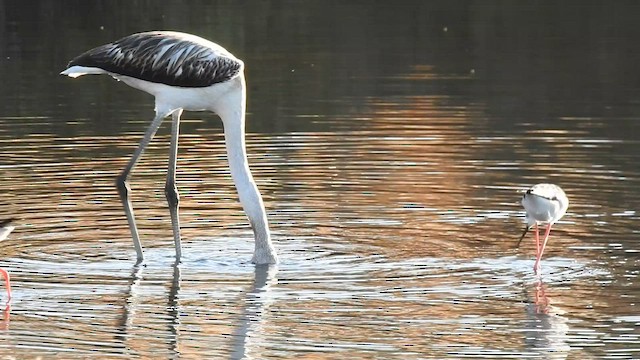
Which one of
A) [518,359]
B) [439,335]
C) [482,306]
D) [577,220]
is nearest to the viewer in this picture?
[518,359]

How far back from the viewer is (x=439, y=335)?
10.1 m

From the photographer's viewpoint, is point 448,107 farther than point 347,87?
No

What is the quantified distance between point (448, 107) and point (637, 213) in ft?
27.0

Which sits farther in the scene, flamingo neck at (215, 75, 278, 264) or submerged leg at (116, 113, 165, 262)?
submerged leg at (116, 113, 165, 262)

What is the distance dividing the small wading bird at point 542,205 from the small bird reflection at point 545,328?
0.88 meters

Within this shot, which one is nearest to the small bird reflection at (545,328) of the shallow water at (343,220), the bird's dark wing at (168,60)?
the shallow water at (343,220)

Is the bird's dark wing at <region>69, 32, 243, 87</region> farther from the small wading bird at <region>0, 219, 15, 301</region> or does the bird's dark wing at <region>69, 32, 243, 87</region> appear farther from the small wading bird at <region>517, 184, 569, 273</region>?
the small wading bird at <region>517, 184, 569, 273</region>

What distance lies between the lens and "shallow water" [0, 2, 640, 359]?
404 inches

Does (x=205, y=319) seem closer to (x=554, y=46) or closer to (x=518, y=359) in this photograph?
(x=518, y=359)

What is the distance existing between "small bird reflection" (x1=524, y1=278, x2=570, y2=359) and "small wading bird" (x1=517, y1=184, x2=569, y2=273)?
2.89 feet

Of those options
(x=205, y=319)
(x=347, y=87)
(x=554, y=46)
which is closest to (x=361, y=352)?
(x=205, y=319)

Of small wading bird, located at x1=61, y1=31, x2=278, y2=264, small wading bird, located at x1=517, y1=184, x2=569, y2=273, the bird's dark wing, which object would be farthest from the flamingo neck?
small wading bird, located at x1=517, y1=184, x2=569, y2=273

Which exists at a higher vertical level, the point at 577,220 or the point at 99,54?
the point at 99,54

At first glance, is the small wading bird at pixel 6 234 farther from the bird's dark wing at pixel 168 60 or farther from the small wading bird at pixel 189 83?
the bird's dark wing at pixel 168 60
